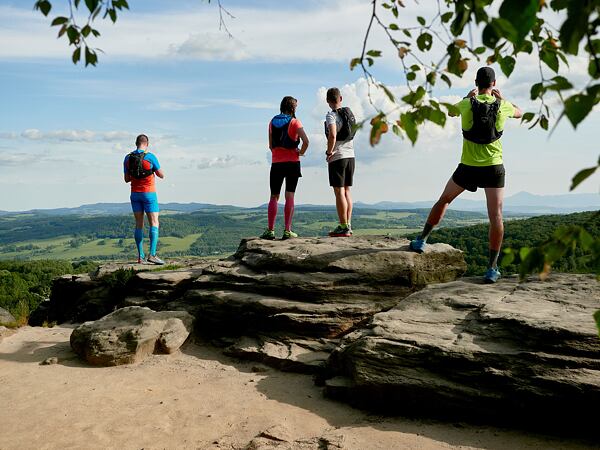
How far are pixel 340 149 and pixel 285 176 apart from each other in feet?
4.38

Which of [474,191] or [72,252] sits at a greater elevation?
[474,191]

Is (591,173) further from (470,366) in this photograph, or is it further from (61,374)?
(61,374)

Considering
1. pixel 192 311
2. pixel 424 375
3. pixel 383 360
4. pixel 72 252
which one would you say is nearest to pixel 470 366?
pixel 424 375

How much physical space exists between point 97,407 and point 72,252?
7240 inches

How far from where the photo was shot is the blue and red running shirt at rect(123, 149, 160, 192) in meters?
12.5

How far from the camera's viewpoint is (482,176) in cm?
812

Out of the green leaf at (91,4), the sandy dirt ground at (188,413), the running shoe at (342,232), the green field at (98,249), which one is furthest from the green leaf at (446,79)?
the green field at (98,249)

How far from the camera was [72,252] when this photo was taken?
175 meters

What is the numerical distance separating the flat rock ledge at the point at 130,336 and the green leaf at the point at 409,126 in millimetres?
8262

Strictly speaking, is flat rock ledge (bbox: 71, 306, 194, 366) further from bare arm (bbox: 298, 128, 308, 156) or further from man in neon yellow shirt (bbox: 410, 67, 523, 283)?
man in neon yellow shirt (bbox: 410, 67, 523, 283)

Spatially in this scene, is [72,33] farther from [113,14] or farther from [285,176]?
[285,176]

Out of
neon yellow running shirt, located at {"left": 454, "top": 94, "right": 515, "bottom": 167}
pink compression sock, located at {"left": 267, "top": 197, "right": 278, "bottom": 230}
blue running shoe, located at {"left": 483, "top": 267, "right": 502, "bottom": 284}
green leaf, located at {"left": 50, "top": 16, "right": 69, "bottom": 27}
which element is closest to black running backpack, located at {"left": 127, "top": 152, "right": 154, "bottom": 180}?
pink compression sock, located at {"left": 267, "top": 197, "right": 278, "bottom": 230}

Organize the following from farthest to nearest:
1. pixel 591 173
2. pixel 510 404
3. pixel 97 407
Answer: pixel 97 407, pixel 510 404, pixel 591 173

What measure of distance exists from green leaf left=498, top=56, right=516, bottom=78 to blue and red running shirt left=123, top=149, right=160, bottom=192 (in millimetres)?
10702
